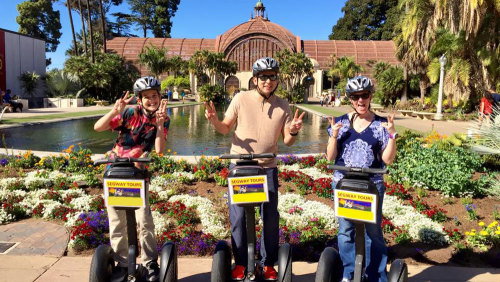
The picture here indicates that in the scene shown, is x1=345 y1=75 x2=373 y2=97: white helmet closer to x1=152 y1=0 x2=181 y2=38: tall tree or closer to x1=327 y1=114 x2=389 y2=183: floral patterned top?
x1=327 y1=114 x2=389 y2=183: floral patterned top

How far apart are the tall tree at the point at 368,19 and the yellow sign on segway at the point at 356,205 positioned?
239ft

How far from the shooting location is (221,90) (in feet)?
153

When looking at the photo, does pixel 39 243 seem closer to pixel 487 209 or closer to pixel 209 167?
pixel 209 167

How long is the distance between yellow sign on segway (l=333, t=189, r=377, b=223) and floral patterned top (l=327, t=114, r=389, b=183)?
1.27 feet

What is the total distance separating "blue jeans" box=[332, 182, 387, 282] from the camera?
9.62ft

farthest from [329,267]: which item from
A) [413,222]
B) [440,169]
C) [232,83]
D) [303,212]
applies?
[232,83]

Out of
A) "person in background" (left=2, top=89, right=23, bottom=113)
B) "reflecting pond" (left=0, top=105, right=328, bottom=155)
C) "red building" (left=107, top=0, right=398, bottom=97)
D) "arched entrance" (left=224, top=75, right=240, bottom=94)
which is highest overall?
"red building" (left=107, top=0, right=398, bottom=97)

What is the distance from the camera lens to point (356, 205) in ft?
8.48

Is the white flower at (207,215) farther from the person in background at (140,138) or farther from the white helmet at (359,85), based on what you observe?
the white helmet at (359,85)

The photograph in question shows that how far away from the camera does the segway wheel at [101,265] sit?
274 cm

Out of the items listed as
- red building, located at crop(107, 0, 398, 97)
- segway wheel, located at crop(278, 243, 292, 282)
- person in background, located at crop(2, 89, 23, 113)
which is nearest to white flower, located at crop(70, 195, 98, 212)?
segway wheel, located at crop(278, 243, 292, 282)

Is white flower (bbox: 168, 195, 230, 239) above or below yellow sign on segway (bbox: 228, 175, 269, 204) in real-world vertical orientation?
below

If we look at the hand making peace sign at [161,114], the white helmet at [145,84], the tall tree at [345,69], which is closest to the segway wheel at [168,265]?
the hand making peace sign at [161,114]

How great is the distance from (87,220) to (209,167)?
2451 mm
